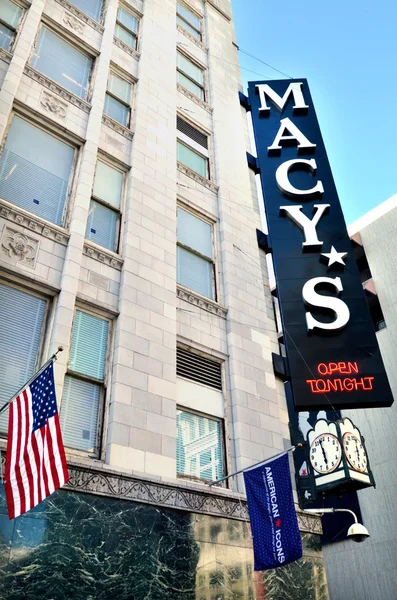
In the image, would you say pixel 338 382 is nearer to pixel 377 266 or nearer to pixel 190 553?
pixel 190 553

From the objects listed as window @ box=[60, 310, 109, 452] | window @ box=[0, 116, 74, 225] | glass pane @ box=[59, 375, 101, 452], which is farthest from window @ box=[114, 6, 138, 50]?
glass pane @ box=[59, 375, 101, 452]

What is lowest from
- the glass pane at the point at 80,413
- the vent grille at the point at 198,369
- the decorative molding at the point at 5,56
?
the glass pane at the point at 80,413

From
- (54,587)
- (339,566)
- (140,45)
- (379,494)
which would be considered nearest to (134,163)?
(140,45)

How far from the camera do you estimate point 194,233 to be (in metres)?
16.2

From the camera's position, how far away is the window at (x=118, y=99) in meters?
16.5

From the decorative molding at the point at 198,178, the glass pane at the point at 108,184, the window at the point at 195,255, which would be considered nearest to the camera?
the glass pane at the point at 108,184

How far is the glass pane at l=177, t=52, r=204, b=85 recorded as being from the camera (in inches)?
836

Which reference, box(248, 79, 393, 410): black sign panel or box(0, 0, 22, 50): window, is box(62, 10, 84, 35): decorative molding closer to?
box(0, 0, 22, 50): window

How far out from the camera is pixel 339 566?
27.2 metres

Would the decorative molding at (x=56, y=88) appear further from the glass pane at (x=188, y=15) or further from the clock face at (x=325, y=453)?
the glass pane at (x=188, y=15)

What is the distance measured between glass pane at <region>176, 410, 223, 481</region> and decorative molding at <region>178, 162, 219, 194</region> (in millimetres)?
8176

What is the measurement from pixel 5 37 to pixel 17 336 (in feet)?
29.9

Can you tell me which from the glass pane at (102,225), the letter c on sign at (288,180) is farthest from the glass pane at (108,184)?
the letter c on sign at (288,180)

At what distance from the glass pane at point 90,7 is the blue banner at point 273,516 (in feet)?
52.6
